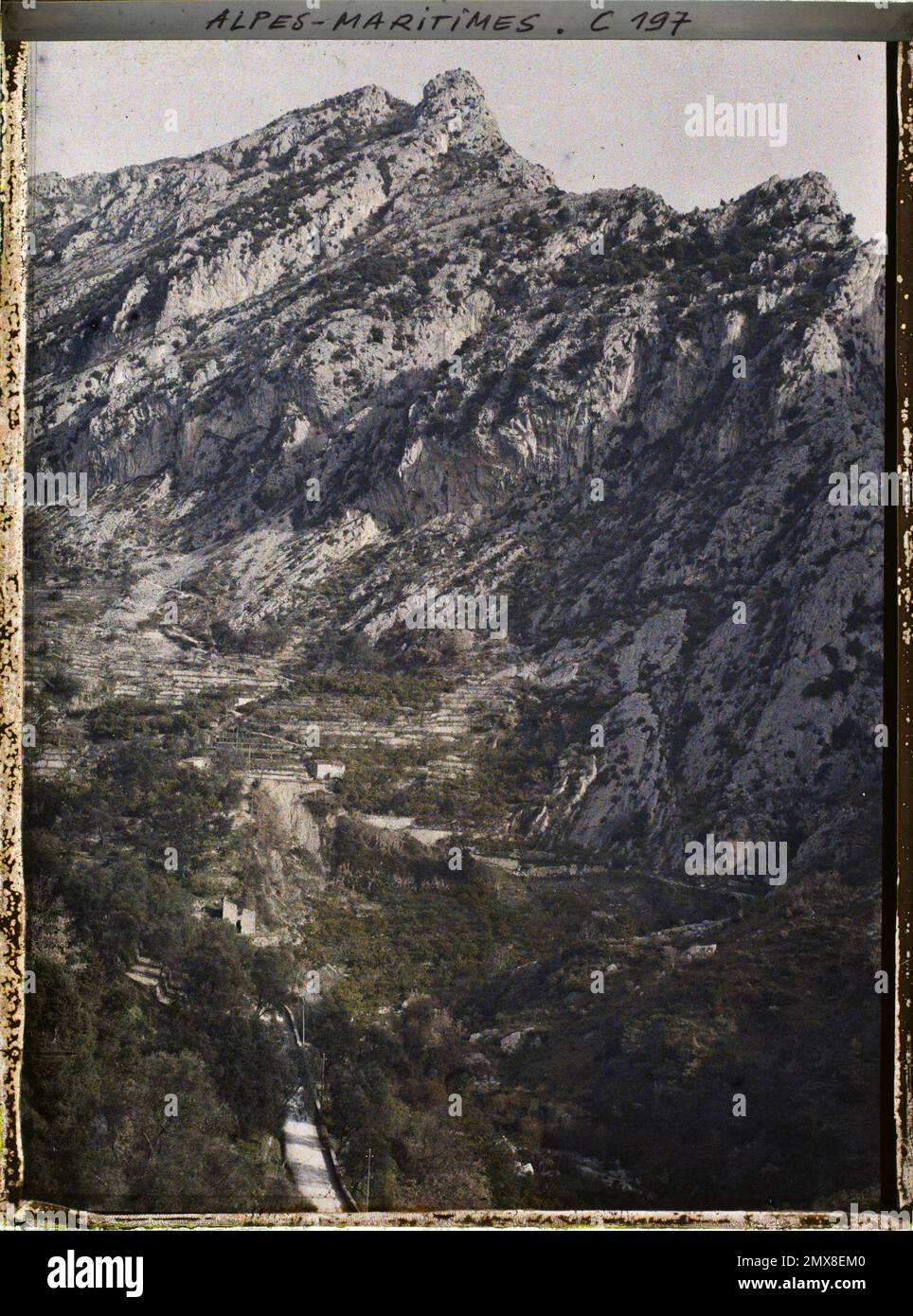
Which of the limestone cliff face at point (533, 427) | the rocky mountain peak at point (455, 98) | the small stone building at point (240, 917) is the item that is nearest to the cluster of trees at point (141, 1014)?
the small stone building at point (240, 917)

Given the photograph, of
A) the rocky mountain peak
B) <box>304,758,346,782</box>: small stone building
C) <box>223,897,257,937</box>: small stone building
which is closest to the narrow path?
<box>223,897,257,937</box>: small stone building

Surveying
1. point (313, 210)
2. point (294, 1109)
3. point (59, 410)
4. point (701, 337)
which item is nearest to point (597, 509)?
point (701, 337)

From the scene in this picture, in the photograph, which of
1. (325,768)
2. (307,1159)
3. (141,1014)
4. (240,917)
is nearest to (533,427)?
(325,768)

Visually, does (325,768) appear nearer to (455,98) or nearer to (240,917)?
(240,917)

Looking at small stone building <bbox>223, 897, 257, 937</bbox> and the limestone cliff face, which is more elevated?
the limestone cliff face

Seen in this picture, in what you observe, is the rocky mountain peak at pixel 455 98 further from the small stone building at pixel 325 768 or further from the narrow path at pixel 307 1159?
the narrow path at pixel 307 1159

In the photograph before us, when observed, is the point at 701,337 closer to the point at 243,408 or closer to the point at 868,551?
the point at 868,551

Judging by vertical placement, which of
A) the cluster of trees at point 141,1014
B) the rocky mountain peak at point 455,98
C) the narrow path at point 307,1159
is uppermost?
the rocky mountain peak at point 455,98

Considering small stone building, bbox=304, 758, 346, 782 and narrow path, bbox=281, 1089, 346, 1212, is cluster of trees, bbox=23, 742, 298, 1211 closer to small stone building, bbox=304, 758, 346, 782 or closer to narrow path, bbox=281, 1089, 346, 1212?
narrow path, bbox=281, 1089, 346, 1212
